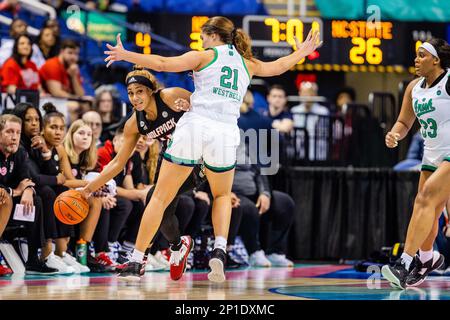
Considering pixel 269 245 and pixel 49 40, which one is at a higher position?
pixel 49 40

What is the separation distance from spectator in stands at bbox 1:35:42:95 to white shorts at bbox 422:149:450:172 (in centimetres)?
505

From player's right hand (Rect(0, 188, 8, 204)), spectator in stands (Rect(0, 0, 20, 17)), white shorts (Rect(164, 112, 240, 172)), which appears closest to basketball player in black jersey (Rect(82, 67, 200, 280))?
white shorts (Rect(164, 112, 240, 172))

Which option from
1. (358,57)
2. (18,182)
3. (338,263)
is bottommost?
(338,263)

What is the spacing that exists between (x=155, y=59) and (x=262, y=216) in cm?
466

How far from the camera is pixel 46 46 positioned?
11.8m

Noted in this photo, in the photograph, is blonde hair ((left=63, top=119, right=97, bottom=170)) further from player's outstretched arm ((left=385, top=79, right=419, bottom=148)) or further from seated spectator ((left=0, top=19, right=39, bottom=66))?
player's outstretched arm ((left=385, top=79, right=419, bottom=148))

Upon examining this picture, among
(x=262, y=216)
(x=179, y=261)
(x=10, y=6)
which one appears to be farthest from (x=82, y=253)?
(x=10, y=6)

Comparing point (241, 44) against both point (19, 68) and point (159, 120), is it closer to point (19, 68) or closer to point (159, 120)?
point (159, 120)

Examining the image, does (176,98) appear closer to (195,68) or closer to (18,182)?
(195,68)

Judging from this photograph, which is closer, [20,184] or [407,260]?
[407,260]
